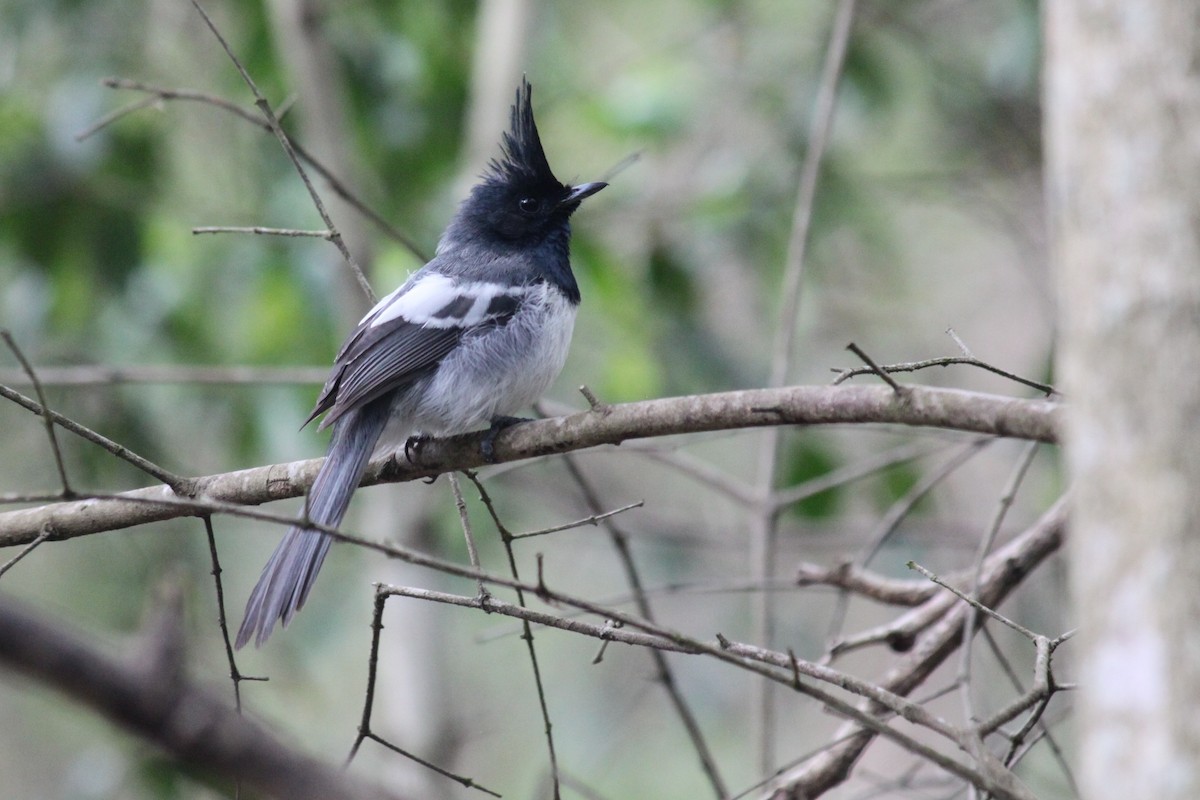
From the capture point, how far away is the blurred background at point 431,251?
523 cm

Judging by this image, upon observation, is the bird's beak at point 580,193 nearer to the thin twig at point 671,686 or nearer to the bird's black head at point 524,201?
the bird's black head at point 524,201

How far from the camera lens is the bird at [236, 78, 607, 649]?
332cm

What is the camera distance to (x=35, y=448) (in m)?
6.14

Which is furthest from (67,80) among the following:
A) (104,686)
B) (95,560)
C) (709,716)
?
(104,686)

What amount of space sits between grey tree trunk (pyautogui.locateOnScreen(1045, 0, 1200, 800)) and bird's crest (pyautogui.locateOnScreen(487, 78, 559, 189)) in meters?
2.96

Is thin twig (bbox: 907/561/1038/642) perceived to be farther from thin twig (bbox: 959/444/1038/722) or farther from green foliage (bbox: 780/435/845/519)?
green foliage (bbox: 780/435/845/519)

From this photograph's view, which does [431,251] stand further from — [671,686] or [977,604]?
[977,604]

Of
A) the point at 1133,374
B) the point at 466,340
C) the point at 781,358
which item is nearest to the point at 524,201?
the point at 466,340

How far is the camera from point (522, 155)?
439 centimetres

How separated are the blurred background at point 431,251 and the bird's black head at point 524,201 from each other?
583 mm

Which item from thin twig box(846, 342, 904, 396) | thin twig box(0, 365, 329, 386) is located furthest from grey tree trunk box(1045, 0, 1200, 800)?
thin twig box(0, 365, 329, 386)

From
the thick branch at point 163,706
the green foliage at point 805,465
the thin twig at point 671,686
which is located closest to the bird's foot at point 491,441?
the thin twig at point 671,686

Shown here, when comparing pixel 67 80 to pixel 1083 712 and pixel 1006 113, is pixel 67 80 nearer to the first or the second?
pixel 1006 113

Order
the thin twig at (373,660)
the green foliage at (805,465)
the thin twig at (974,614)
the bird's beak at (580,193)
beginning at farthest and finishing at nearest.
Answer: the green foliage at (805,465), the bird's beak at (580,193), the thin twig at (974,614), the thin twig at (373,660)
